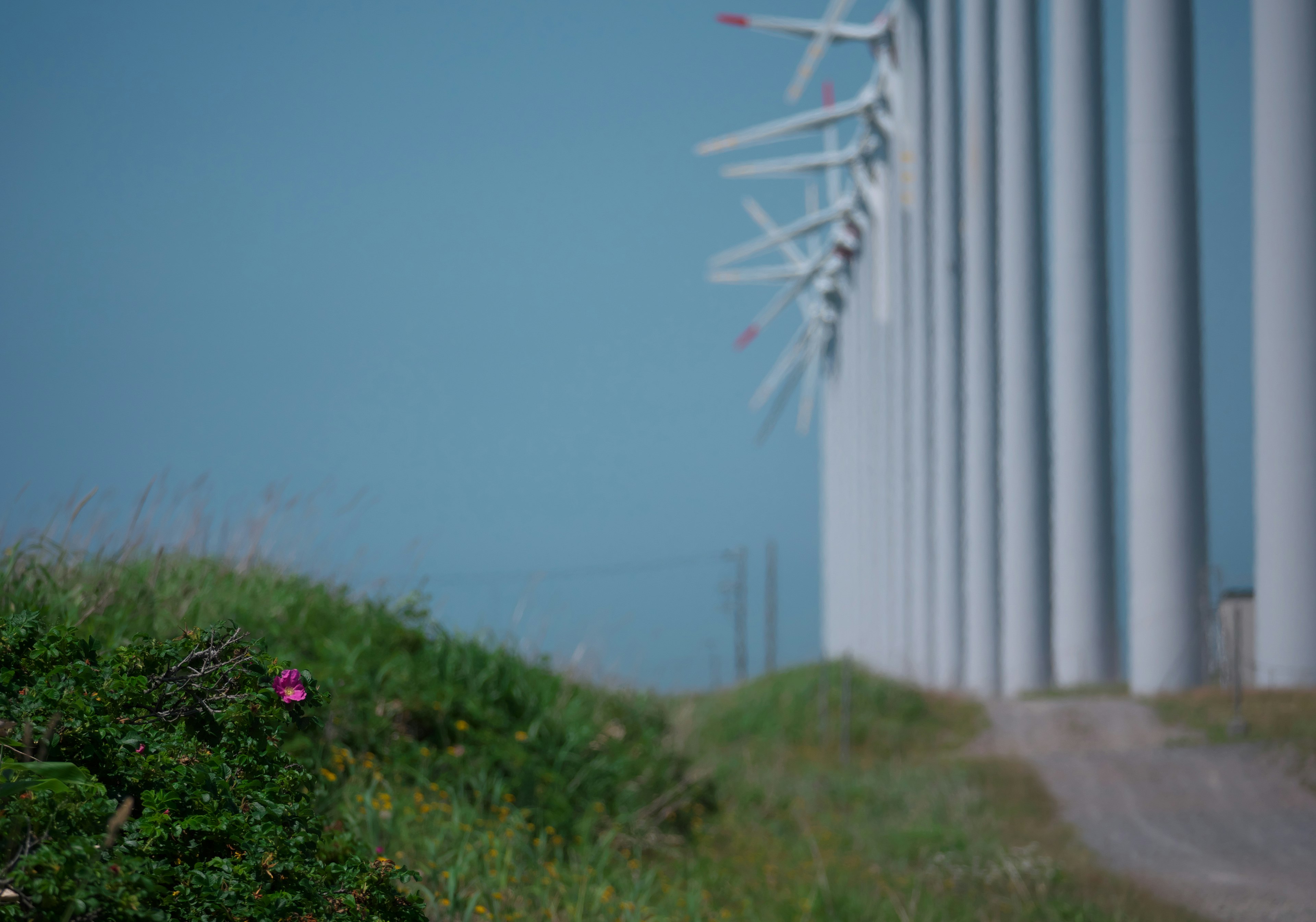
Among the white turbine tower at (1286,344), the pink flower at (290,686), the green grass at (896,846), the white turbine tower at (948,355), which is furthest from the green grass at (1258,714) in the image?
the white turbine tower at (948,355)

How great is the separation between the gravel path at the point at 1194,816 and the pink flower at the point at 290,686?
666 centimetres

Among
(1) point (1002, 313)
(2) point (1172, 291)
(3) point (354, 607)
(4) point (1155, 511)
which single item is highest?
(1) point (1002, 313)

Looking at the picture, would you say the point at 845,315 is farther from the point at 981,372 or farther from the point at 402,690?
the point at 402,690

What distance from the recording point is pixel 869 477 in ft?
147

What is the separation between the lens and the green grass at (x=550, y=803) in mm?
5551

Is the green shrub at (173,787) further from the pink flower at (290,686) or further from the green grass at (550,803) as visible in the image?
the green grass at (550,803)

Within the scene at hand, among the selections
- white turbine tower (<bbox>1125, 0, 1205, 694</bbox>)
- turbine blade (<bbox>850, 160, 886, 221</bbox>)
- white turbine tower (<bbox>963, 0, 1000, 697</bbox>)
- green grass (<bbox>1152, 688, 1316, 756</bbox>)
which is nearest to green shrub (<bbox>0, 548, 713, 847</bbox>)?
green grass (<bbox>1152, 688, 1316, 756</bbox>)

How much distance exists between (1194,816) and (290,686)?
951 centimetres

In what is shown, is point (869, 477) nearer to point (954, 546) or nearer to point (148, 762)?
point (954, 546)

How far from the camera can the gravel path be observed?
7.96 metres

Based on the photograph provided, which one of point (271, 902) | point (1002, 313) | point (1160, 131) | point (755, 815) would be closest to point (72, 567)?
point (271, 902)

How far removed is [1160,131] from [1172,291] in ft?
7.65

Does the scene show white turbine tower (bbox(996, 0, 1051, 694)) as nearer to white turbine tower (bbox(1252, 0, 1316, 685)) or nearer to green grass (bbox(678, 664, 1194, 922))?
green grass (bbox(678, 664, 1194, 922))

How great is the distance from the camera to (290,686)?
308 centimetres
